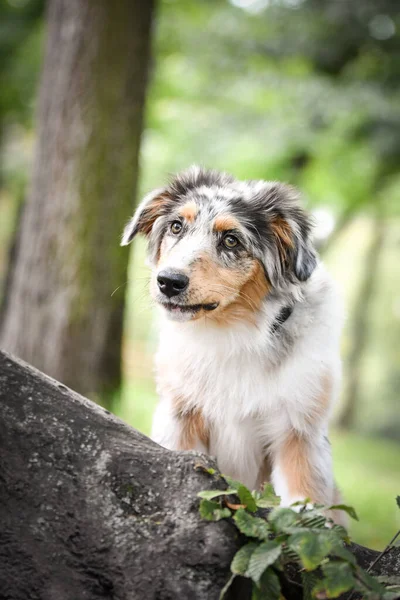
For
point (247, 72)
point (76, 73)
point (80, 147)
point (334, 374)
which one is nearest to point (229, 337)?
point (334, 374)

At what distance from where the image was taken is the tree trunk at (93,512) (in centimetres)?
244

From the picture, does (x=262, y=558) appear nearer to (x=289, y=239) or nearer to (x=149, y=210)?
(x=289, y=239)

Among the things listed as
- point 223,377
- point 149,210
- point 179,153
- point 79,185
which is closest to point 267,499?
point 223,377

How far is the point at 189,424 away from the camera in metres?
3.86

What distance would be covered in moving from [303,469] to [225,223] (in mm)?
1361

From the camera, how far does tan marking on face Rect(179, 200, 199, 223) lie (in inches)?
148

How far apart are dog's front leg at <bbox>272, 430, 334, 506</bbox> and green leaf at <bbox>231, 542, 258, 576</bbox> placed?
120 centimetres

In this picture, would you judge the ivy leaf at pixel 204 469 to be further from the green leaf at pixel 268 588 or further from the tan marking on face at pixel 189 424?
the tan marking on face at pixel 189 424

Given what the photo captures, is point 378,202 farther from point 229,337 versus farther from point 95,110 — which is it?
point 229,337

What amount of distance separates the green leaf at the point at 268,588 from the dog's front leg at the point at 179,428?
1.44 meters

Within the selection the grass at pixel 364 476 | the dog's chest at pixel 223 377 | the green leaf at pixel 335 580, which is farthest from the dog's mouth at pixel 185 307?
the grass at pixel 364 476

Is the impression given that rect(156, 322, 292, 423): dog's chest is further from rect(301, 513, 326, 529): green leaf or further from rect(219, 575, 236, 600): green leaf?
rect(219, 575, 236, 600): green leaf

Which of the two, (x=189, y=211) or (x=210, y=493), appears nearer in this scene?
(x=210, y=493)

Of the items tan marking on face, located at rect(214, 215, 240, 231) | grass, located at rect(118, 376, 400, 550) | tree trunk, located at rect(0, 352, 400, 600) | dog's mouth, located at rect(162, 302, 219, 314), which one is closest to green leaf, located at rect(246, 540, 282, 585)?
tree trunk, located at rect(0, 352, 400, 600)
